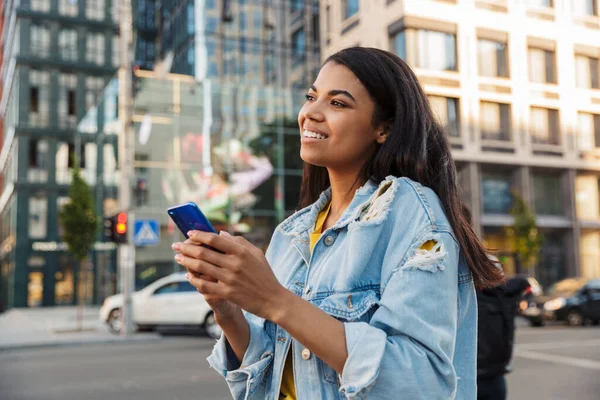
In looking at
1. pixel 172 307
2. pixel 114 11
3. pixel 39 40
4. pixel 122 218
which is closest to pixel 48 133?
pixel 39 40

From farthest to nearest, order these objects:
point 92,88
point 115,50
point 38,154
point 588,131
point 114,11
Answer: point 115,50 → point 114,11 → point 92,88 → point 38,154 → point 588,131

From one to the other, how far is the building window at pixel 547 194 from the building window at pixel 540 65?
5.02 metres

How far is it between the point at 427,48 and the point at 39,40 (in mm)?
23134

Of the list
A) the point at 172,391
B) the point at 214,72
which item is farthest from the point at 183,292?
the point at 214,72

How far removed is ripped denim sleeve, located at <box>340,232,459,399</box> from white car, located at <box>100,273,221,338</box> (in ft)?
47.3

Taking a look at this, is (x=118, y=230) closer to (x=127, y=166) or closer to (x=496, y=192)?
(x=127, y=166)

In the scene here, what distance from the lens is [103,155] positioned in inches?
1348

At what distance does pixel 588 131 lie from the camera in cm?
2964

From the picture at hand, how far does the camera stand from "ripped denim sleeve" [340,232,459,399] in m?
1.29

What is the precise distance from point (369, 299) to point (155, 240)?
48.4 ft

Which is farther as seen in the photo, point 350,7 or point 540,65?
point 350,7

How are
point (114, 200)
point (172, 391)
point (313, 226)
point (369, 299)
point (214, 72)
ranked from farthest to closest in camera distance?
point (114, 200), point (214, 72), point (172, 391), point (313, 226), point (369, 299)

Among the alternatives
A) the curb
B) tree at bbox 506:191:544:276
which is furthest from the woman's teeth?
tree at bbox 506:191:544:276

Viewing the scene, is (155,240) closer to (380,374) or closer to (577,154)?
(380,374)
